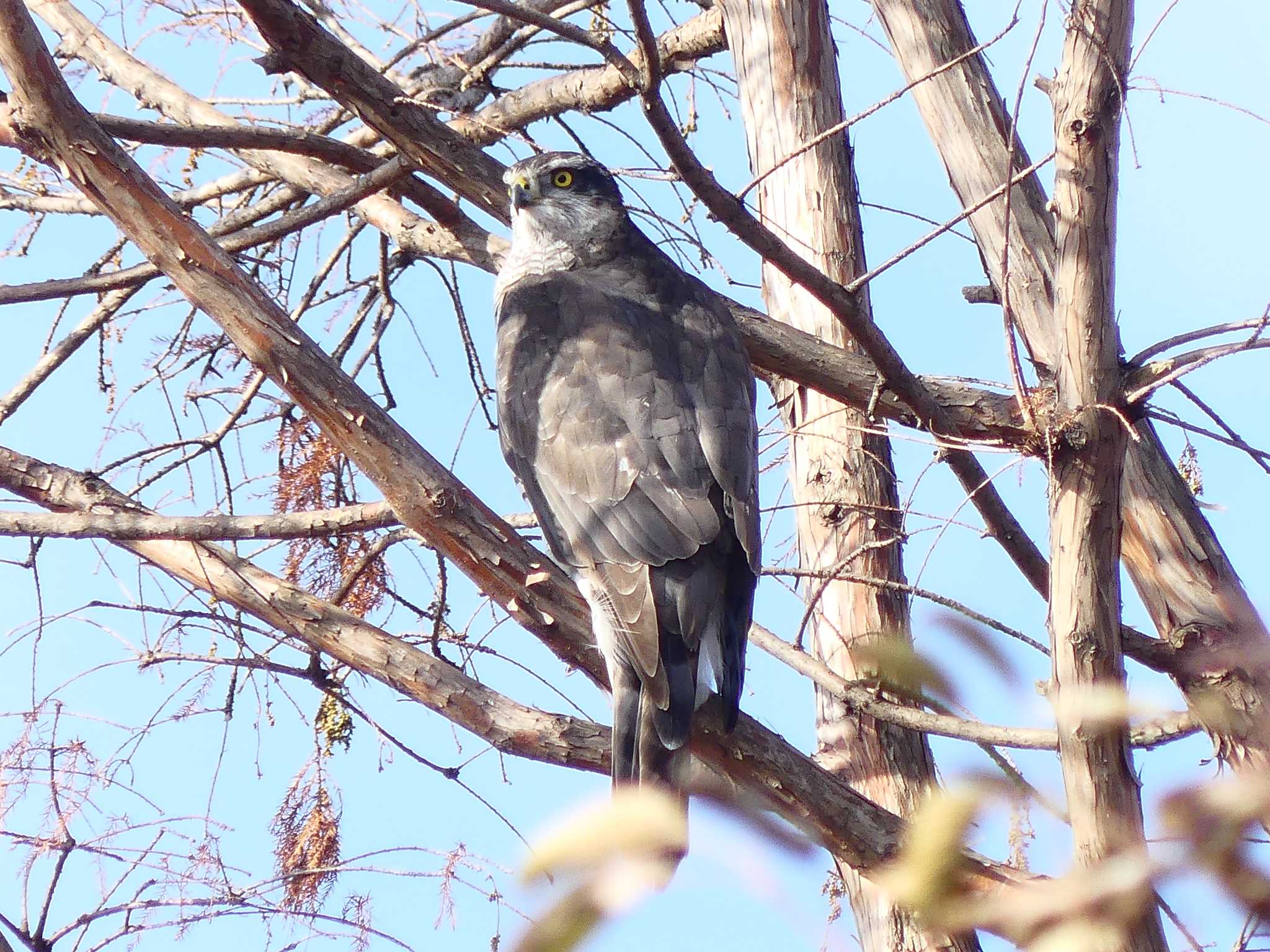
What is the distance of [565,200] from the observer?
5125mm

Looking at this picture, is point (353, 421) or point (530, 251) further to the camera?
point (530, 251)

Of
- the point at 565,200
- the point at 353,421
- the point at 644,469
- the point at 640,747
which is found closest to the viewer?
the point at 353,421

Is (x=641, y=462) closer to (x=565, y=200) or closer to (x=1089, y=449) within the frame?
(x=1089, y=449)

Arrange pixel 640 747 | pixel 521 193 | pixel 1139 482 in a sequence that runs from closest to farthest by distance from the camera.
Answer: pixel 640 747 < pixel 1139 482 < pixel 521 193

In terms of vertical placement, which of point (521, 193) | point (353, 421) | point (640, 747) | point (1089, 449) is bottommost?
point (640, 747)

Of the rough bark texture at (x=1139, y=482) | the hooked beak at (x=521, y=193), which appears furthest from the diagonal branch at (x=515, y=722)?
the hooked beak at (x=521, y=193)

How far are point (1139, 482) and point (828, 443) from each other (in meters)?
1.18

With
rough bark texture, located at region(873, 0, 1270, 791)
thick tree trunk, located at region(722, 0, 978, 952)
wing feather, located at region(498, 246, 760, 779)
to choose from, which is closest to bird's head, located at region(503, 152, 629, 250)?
wing feather, located at region(498, 246, 760, 779)

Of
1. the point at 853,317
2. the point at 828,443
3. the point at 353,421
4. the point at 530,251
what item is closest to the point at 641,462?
the point at 853,317

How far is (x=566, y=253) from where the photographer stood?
5.16 meters

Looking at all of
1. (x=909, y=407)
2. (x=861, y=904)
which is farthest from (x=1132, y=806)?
(x=861, y=904)

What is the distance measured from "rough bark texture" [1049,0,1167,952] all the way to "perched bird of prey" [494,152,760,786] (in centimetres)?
97

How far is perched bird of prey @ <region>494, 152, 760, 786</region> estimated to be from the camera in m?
3.57

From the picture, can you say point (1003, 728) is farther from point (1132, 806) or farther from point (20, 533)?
point (20, 533)
